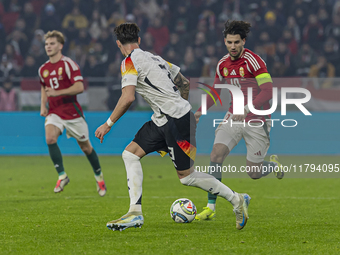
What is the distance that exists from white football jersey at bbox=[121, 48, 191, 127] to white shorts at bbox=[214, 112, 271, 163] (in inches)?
50.8

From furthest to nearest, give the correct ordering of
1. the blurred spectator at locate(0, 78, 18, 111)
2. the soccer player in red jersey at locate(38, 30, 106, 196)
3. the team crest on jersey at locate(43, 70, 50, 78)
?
1. the blurred spectator at locate(0, 78, 18, 111)
2. the team crest on jersey at locate(43, 70, 50, 78)
3. the soccer player in red jersey at locate(38, 30, 106, 196)

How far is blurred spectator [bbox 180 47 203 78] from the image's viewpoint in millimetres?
15773

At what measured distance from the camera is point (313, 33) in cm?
1708

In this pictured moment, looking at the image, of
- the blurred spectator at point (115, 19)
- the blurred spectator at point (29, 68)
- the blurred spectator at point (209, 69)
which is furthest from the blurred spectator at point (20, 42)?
the blurred spectator at point (209, 69)

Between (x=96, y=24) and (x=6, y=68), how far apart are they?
3367 mm

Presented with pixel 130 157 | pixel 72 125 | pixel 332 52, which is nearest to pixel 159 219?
pixel 130 157

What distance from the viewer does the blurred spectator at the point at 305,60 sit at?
16.0 meters

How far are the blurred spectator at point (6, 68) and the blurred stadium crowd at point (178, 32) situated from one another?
0.10ft

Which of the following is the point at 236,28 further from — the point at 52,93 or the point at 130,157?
the point at 52,93

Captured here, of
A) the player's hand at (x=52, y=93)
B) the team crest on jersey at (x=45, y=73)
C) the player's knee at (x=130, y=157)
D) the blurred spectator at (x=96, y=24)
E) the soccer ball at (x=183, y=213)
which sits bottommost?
the soccer ball at (x=183, y=213)

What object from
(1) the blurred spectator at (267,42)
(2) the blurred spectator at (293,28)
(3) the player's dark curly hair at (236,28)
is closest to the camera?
(3) the player's dark curly hair at (236,28)

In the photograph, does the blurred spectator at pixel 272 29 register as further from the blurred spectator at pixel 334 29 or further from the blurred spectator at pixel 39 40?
the blurred spectator at pixel 39 40

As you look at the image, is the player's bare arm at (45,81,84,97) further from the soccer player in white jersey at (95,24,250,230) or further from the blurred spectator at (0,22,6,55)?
the blurred spectator at (0,22,6,55)

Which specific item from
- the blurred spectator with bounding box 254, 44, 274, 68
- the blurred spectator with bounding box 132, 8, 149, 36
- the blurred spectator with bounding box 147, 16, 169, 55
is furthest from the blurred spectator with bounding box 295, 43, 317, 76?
the blurred spectator with bounding box 132, 8, 149, 36
